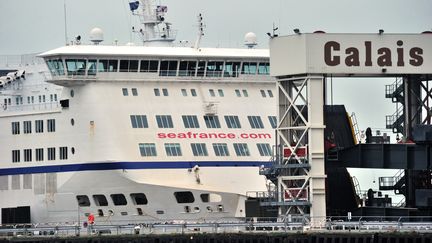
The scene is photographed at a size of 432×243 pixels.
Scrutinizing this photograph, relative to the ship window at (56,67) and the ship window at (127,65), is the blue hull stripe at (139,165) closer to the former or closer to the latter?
the ship window at (56,67)

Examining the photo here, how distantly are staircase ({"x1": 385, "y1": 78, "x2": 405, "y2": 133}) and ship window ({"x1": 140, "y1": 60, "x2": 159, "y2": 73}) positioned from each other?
1492cm

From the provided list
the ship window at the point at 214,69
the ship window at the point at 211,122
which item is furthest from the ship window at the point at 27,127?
the ship window at the point at 214,69

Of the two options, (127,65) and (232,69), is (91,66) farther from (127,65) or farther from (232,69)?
(232,69)

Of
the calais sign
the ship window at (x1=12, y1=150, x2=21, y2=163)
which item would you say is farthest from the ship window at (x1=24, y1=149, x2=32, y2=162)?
the calais sign

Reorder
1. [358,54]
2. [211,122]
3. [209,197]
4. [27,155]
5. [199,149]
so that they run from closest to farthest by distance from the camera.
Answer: [358,54], [209,197], [199,149], [211,122], [27,155]

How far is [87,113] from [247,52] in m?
8.80

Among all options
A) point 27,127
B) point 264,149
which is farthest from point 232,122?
→ point 27,127

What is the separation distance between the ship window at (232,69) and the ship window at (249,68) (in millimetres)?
348

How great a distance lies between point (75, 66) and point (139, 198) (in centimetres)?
717

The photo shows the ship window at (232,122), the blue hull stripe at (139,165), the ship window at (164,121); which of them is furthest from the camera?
the ship window at (232,122)

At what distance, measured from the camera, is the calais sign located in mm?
69625

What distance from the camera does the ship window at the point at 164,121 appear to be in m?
83.2

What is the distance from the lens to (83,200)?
272 ft

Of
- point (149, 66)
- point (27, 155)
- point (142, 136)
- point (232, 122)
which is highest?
point (149, 66)
